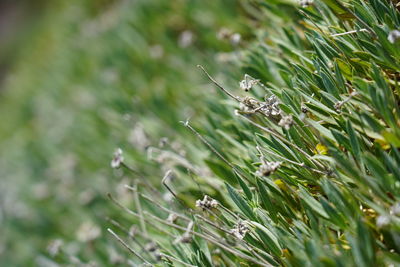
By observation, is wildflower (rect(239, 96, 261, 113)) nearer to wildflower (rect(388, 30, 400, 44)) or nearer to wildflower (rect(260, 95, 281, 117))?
wildflower (rect(260, 95, 281, 117))

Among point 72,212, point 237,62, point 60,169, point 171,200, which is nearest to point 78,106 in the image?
point 60,169

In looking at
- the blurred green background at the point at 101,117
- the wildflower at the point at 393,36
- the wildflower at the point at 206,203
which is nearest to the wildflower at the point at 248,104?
the wildflower at the point at 206,203

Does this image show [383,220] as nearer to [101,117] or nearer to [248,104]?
[248,104]

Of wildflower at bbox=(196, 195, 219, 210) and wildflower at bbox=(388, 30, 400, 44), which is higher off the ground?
wildflower at bbox=(388, 30, 400, 44)

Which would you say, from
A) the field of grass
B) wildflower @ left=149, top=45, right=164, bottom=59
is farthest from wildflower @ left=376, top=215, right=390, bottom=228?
wildflower @ left=149, top=45, right=164, bottom=59

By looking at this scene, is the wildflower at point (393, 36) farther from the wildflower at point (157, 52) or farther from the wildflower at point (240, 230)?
the wildflower at point (157, 52)

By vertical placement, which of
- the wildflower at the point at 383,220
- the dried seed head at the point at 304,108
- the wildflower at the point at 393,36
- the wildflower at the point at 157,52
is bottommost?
the wildflower at the point at 383,220
